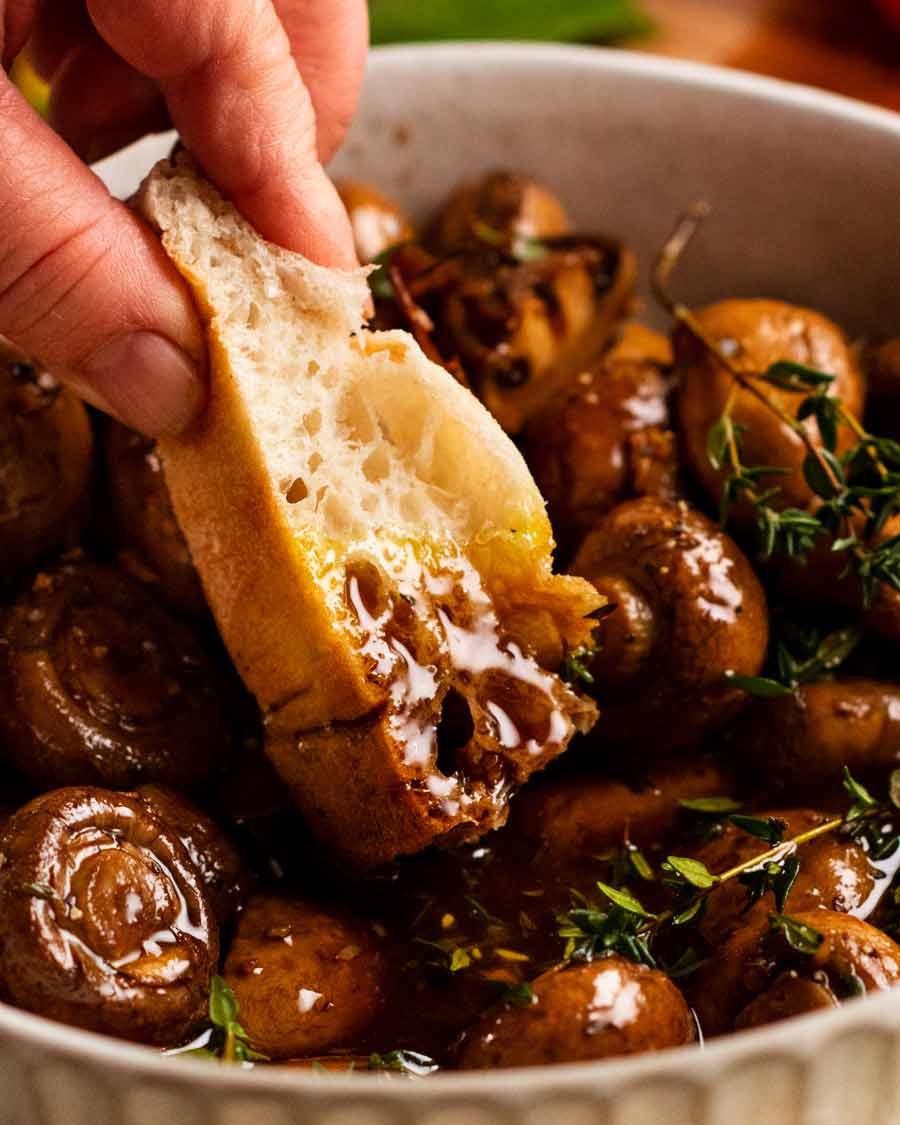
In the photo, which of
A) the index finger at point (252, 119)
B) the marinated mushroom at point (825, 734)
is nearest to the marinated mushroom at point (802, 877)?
the marinated mushroom at point (825, 734)

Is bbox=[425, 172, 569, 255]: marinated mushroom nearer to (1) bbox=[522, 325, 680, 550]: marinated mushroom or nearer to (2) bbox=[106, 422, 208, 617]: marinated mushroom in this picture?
(1) bbox=[522, 325, 680, 550]: marinated mushroom

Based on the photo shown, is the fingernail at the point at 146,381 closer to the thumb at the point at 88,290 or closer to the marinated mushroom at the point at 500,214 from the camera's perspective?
the thumb at the point at 88,290

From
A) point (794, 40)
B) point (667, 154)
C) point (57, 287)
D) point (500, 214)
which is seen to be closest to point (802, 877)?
point (57, 287)

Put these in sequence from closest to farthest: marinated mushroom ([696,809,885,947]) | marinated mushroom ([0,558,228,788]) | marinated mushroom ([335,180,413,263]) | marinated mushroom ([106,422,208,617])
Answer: marinated mushroom ([696,809,885,947]) → marinated mushroom ([0,558,228,788]) → marinated mushroom ([106,422,208,617]) → marinated mushroom ([335,180,413,263])

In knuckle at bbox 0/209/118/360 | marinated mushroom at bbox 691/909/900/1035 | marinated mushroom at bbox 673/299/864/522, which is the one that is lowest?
marinated mushroom at bbox 691/909/900/1035

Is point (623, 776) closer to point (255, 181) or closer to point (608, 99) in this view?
point (255, 181)

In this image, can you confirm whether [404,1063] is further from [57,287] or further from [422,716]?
[57,287]

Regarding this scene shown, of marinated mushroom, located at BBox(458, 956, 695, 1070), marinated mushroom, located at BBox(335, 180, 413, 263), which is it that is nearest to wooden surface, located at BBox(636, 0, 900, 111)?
marinated mushroom, located at BBox(335, 180, 413, 263)
